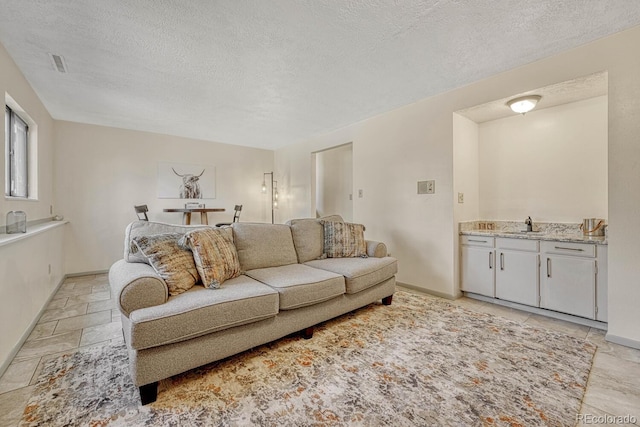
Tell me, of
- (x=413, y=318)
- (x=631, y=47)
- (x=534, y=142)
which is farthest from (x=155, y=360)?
(x=534, y=142)

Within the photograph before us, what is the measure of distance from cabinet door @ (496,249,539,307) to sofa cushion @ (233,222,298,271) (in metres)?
2.28

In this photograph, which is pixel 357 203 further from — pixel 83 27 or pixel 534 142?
pixel 83 27

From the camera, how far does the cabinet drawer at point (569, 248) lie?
2.47m

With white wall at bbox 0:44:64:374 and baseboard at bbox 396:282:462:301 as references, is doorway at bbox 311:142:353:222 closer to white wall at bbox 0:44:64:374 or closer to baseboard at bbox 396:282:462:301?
baseboard at bbox 396:282:462:301

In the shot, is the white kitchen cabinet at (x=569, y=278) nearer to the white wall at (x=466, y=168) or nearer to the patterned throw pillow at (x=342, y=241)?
the white wall at (x=466, y=168)

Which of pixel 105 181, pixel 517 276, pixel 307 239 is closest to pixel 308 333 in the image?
pixel 307 239

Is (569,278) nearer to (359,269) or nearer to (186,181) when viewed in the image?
(359,269)

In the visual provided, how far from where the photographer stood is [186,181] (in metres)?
5.26

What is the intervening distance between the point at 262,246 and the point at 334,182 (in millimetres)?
3560

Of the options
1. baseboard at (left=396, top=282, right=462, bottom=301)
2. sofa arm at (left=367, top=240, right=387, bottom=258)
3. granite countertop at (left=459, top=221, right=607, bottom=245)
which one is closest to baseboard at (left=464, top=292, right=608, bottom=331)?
baseboard at (left=396, top=282, right=462, bottom=301)

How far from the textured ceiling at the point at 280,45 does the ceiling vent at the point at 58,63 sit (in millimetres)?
46

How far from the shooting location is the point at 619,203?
2180 millimetres

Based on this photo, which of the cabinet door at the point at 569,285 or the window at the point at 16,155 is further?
the window at the point at 16,155

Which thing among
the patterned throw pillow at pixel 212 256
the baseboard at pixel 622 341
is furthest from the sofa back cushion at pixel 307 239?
the baseboard at pixel 622 341
